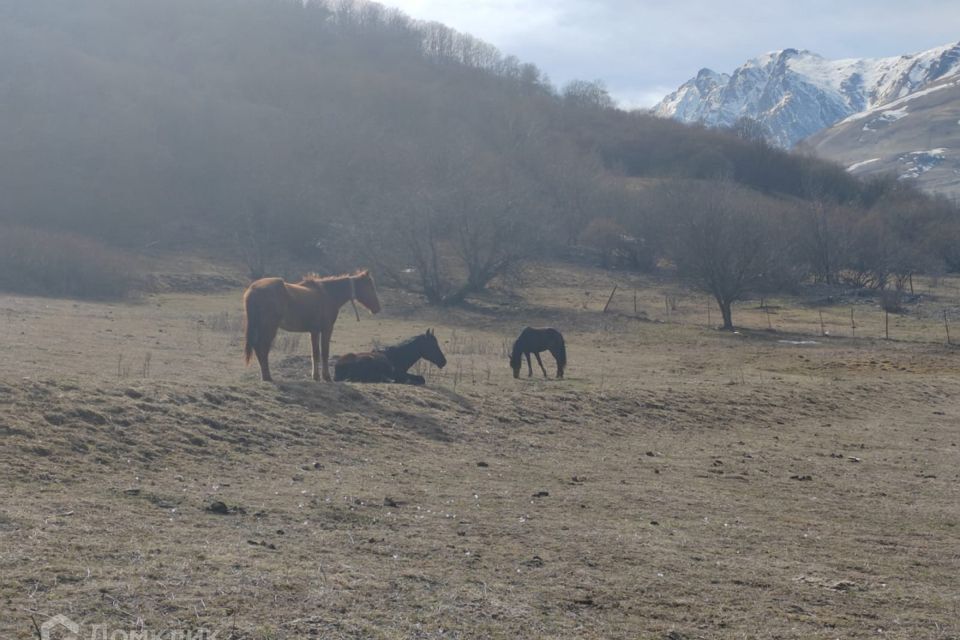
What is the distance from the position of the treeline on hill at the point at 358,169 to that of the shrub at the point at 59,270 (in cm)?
15

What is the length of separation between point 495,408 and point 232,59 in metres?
103

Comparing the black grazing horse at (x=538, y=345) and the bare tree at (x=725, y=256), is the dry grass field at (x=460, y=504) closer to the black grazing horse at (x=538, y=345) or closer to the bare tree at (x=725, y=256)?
the black grazing horse at (x=538, y=345)

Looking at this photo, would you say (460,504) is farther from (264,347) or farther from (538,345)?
(538,345)

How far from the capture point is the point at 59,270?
4428 cm

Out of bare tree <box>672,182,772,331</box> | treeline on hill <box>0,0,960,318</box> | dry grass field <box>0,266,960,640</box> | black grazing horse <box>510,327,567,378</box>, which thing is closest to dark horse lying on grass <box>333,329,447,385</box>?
dry grass field <box>0,266,960,640</box>

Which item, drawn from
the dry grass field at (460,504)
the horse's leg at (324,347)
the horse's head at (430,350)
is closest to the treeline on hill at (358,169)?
the horse's head at (430,350)

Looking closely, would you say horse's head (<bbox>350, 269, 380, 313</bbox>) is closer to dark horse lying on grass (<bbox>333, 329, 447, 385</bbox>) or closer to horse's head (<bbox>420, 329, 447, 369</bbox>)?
dark horse lying on grass (<bbox>333, 329, 447, 385</bbox>)

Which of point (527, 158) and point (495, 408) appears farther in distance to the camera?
point (527, 158)

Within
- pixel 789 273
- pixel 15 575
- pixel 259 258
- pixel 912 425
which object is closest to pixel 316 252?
pixel 259 258

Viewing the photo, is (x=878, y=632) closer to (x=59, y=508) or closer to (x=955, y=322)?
(x=59, y=508)

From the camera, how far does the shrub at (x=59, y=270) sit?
42.7 meters

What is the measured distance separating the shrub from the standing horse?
28855 millimetres

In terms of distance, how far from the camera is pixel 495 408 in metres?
16.0

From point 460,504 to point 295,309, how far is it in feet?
23.9
